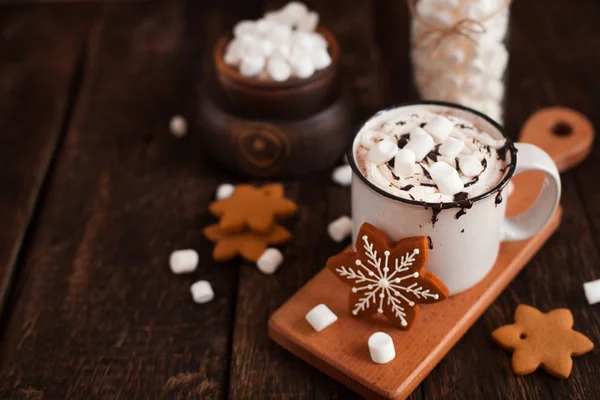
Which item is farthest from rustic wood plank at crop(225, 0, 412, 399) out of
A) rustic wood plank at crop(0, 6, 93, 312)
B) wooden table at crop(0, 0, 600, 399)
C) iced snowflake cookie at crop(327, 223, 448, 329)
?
rustic wood plank at crop(0, 6, 93, 312)

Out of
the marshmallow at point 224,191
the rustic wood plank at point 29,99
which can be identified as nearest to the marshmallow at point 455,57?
the marshmallow at point 224,191

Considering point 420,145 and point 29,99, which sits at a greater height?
point 420,145

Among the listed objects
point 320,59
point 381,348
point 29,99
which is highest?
point 320,59

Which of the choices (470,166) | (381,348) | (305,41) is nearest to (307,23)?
(305,41)

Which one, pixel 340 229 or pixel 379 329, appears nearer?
pixel 379 329

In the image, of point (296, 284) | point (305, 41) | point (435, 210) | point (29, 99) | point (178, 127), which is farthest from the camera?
point (29, 99)

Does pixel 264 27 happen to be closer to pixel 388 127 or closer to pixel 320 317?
pixel 388 127

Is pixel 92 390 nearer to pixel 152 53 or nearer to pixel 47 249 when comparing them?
pixel 47 249

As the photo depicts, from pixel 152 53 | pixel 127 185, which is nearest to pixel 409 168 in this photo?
pixel 127 185
